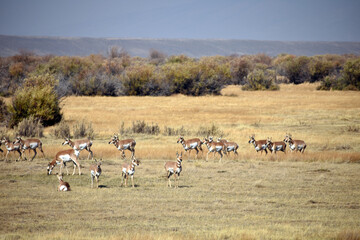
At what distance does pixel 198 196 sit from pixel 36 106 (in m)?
24.3

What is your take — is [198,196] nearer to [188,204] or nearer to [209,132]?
[188,204]

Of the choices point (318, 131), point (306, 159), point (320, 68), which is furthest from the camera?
point (320, 68)

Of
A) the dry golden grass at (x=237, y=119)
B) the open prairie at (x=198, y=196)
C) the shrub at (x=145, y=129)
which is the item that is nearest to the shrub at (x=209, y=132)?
the open prairie at (x=198, y=196)

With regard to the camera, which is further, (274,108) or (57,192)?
(274,108)

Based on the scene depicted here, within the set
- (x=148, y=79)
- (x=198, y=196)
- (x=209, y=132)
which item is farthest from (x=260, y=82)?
(x=198, y=196)

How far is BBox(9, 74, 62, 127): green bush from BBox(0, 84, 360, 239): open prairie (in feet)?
16.1

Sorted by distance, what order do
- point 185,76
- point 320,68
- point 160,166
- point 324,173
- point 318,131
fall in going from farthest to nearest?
1. point 320,68
2. point 185,76
3. point 318,131
4. point 160,166
5. point 324,173

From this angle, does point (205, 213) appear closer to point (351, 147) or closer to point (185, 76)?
point (351, 147)

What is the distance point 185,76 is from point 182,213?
54.5 m

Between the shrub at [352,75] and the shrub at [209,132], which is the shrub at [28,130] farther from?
the shrub at [352,75]

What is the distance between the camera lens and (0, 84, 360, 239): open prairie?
11625 mm

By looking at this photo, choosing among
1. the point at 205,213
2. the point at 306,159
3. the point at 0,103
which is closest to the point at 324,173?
the point at 306,159

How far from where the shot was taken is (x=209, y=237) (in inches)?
432

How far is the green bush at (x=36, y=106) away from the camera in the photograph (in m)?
35.4
